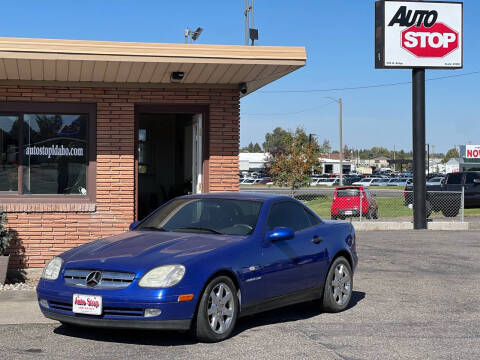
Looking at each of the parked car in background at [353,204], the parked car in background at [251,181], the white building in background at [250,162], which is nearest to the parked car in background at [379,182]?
the parked car in background at [251,181]

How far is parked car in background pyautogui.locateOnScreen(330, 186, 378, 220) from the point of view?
26219mm

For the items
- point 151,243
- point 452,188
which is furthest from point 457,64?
point 151,243

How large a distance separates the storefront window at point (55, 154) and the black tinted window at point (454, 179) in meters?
20.5

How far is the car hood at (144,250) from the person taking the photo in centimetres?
711

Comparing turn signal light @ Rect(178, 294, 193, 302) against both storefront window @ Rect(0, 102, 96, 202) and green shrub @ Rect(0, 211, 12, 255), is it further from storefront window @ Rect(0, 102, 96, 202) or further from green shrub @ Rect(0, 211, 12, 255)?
storefront window @ Rect(0, 102, 96, 202)

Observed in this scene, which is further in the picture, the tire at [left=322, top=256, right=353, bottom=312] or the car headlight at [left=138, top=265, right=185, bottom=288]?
the tire at [left=322, top=256, right=353, bottom=312]

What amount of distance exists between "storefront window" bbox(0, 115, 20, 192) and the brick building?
0.05 feet

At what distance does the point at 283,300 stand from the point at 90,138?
5.92m

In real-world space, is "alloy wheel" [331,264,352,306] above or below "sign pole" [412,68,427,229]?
below

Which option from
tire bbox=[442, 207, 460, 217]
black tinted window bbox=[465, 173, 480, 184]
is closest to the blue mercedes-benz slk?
tire bbox=[442, 207, 460, 217]

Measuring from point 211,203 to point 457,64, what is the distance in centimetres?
1771

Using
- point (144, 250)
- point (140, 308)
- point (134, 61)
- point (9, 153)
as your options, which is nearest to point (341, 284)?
point (144, 250)

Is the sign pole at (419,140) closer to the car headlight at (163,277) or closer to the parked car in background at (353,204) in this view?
the parked car in background at (353,204)

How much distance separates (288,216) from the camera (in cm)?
884
